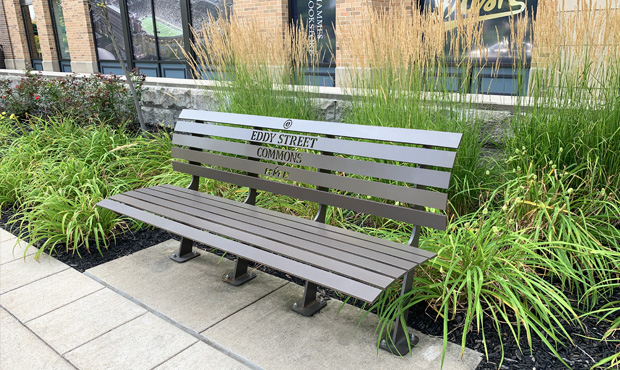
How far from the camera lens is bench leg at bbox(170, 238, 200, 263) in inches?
Result: 129

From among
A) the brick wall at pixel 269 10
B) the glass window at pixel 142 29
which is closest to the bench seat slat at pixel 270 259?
the brick wall at pixel 269 10

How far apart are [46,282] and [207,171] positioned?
4.27 ft

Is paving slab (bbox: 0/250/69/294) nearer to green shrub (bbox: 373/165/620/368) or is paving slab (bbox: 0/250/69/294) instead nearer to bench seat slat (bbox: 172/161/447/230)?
bench seat slat (bbox: 172/161/447/230)

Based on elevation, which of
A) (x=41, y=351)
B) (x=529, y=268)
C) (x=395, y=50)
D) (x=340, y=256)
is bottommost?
(x=41, y=351)

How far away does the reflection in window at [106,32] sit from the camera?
1228cm

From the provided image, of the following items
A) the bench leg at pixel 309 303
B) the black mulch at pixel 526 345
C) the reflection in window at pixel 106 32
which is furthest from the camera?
the reflection in window at pixel 106 32

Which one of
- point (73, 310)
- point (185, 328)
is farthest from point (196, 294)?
point (73, 310)

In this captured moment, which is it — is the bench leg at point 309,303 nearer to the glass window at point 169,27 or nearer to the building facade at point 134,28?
the building facade at point 134,28

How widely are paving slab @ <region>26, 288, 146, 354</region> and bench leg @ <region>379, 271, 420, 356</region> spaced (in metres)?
1.42

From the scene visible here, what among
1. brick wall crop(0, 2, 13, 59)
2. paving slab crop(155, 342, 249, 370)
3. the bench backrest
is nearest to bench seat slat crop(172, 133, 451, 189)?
the bench backrest

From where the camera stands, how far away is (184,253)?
331cm

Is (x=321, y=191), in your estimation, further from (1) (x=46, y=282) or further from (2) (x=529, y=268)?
(1) (x=46, y=282)

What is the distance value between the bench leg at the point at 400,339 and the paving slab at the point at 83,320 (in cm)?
142

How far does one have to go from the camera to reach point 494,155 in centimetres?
339
